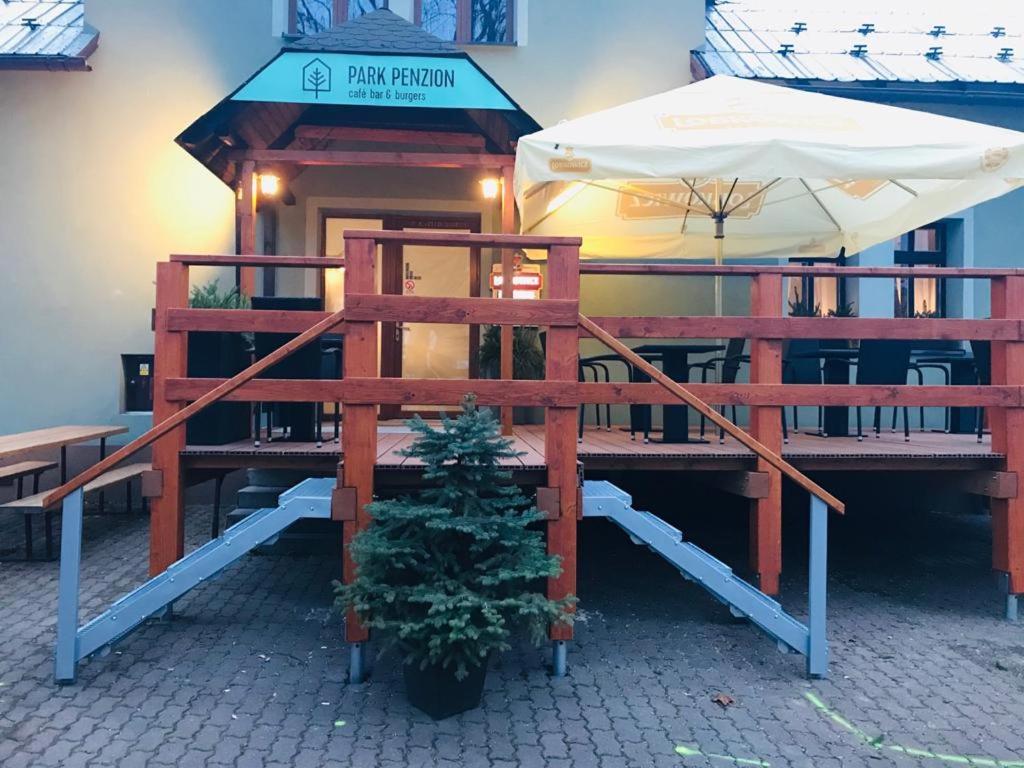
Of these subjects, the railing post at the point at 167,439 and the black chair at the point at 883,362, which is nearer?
the railing post at the point at 167,439

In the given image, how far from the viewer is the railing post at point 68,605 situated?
11.0 feet

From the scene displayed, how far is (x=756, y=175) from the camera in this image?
4359 millimetres

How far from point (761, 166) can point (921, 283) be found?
4.57 metres

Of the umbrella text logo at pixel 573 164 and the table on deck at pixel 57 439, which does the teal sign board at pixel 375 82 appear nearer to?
the umbrella text logo at pixel 573 164

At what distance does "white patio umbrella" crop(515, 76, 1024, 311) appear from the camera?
4367 mm

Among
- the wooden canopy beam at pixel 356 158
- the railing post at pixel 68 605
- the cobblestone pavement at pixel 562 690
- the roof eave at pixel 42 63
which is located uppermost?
the roof eave at pixel 42 63

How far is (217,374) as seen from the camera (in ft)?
15.5

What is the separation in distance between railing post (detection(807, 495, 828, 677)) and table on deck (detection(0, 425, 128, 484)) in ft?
16.7

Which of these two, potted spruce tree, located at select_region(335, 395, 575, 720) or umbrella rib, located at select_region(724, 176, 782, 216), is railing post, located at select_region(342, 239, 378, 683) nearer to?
potted spruce tree, located at select_region(335, 395, 575, 720)

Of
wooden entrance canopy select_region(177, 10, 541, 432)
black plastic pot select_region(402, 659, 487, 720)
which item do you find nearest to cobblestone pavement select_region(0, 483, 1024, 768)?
black plastic pot select_region(402, 659, 487, 720)

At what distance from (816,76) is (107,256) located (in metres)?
7.36

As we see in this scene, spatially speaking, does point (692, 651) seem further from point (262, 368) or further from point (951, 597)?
point (262, 368)

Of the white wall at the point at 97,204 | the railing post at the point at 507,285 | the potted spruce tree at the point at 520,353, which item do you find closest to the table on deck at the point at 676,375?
the railing post at the point at 507,285

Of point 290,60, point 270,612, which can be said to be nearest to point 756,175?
point 290,60
